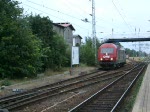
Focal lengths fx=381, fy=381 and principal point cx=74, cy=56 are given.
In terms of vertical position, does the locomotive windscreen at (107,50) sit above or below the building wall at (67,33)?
below

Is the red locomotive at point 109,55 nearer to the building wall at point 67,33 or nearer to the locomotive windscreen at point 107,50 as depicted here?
the locomotive windscreen at point 107,50

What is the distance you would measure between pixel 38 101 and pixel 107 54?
31.1 meters

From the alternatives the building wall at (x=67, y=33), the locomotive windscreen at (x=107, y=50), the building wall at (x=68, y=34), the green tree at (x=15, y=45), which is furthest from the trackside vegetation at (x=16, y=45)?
the building wall at (x=68, y=34)

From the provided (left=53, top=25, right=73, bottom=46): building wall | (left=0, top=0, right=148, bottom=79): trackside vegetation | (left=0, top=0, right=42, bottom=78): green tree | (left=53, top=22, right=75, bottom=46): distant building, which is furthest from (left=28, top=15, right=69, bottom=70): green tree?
Result: (left=53, top=25, right=73, bottom=46): building wall

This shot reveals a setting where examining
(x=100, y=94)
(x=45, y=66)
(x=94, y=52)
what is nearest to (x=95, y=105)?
(x=100, y=94)

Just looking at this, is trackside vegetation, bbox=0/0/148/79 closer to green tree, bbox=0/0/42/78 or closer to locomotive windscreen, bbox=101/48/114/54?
green tree, bbox=0/0/42/78

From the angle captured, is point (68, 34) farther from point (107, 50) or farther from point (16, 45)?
point (16, 45)

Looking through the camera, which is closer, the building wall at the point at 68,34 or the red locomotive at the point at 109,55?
the red locomotive at the point at 109,55

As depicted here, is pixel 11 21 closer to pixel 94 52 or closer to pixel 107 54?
pixel 107 54

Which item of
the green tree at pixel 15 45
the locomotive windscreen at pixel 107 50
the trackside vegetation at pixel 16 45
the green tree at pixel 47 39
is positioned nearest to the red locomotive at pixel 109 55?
the locomotive windscreen at pixel 107 50

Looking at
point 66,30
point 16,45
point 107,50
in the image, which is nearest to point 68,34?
point 66,30

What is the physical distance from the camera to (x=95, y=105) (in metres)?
14.7

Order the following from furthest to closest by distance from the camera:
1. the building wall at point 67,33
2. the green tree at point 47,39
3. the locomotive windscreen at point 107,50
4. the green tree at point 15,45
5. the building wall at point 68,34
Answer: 1. the building wall at point 68,34
2. the building wall at point 67,33
3. the locomotive windscreen at point 107,50
4. the green tree at point 47,39
5. the green tree at point 15,45

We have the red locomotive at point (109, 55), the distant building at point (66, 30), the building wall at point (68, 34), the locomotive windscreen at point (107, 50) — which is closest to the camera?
the red locomotive at point (109, 55)
